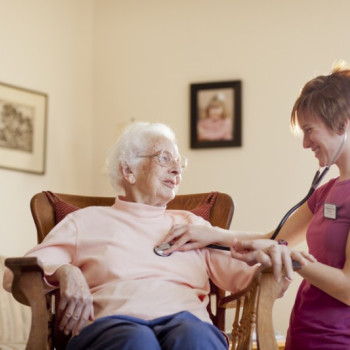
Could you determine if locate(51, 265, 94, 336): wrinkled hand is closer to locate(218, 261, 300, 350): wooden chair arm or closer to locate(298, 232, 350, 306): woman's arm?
locate(218, 261, 300, 350): wooden chair arm

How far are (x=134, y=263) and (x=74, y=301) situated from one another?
35 cm

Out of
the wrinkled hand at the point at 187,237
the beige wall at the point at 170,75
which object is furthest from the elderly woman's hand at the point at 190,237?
the beige wall at the point at 170,75

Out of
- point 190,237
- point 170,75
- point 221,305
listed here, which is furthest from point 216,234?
point 170,75

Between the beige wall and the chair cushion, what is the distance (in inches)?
57.2

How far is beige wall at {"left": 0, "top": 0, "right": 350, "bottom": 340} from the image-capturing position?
418 centimetres

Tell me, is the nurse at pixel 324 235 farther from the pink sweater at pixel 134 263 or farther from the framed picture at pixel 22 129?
the framed picture at pixel 22 129

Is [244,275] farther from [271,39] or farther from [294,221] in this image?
[271,39]

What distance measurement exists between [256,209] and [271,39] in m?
1.07

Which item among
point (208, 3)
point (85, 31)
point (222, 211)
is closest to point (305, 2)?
point (208, 3)

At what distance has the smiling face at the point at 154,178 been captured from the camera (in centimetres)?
242

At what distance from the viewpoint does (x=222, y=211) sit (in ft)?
8.78

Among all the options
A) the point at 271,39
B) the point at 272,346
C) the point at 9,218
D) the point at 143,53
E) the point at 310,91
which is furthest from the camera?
the point at 143,53

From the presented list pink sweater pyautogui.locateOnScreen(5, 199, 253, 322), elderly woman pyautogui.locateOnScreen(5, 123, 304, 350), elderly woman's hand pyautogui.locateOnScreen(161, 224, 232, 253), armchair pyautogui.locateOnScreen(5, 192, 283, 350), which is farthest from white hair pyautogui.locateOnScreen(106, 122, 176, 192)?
armchair pyautogui.locateOnScreen(5, 192, 283, 350)

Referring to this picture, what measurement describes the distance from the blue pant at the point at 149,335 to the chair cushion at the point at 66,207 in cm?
72
